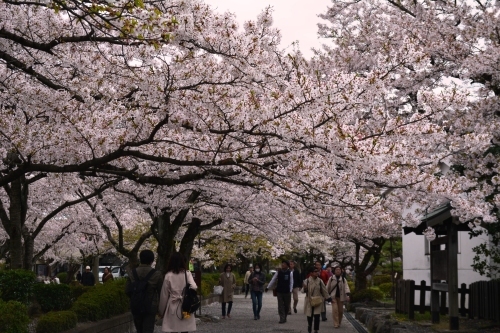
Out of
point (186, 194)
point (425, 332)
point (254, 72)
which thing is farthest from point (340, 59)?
point (254, 72)

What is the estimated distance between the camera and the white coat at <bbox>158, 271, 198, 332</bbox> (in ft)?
30.2

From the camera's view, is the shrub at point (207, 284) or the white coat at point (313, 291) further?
the shrub at point (207, 284)

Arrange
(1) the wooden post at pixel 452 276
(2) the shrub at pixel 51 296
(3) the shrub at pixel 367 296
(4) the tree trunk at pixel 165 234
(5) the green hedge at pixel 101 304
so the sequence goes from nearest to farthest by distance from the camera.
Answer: (5) the green hedge at pixel 101 304 < (1) the wooden post at pixel 452 276 < (2) the shrub at pixel 51 296 < (4) the tree trunk at pixel 165 234 < (3) the shrub at pixel 367 296

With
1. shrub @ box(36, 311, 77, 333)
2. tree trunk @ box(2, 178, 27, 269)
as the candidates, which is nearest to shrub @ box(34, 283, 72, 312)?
tree trunk @ box(2, 178, 27, 269)

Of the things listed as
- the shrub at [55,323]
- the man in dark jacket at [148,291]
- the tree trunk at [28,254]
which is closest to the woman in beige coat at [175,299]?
the man in dark jacket at [148,291]

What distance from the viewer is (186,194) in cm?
1755

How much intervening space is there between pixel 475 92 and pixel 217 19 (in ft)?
24.0

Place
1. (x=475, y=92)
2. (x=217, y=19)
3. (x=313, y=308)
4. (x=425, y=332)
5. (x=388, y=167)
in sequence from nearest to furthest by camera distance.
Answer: (x=217, y=19)
(x=388, y=167)
(x=425, y=332)
(x=475, y=92)
(x=313, y=308)

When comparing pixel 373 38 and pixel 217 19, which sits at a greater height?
pixel 373 38

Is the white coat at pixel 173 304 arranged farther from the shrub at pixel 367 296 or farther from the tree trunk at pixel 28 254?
the shrub at pixel 367 296

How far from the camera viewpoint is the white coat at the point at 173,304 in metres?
9.21

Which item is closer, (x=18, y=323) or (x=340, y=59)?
(x=18, y=323)

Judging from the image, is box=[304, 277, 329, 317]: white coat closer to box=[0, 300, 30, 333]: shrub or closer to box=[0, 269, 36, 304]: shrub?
box=[0, 269, 36, 304]: shrub

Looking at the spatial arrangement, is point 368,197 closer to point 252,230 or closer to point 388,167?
point 388,167
